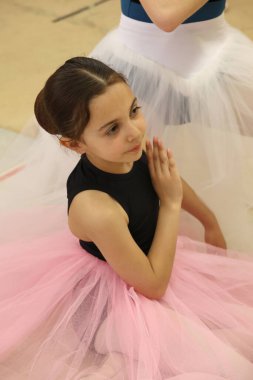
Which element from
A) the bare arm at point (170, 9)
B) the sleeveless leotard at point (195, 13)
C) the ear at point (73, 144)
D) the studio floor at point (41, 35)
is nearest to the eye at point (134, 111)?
the ear at point (73, 144)

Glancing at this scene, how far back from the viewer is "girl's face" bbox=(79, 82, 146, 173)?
0.76 metres

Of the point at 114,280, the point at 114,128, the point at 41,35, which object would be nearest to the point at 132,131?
the point at 114,128

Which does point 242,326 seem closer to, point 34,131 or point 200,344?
point 200,344

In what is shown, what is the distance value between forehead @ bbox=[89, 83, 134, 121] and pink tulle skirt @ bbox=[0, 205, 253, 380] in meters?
0.30

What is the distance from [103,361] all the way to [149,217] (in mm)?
266

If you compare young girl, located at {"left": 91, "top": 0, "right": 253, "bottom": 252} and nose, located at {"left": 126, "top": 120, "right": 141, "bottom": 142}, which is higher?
nose, located at {"left": 126, "top": 120, "right": 141, "bottom": 142}

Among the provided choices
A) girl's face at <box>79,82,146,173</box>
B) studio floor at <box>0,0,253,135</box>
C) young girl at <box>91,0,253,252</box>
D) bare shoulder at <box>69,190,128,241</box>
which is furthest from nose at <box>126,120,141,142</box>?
studio floor at <box>0,0,253,135</box>

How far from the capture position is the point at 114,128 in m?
0.78

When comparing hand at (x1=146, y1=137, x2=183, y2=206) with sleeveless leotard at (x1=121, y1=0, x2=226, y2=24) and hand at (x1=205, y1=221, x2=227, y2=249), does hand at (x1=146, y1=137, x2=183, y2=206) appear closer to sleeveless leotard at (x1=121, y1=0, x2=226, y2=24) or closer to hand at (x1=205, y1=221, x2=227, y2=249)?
hand at (x1=205, y1=221, x2=227, y2=249)

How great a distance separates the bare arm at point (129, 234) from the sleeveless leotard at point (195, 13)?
355 millimetres

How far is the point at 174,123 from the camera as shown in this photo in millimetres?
1173

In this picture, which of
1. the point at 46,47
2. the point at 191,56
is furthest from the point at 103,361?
the point at 46,47

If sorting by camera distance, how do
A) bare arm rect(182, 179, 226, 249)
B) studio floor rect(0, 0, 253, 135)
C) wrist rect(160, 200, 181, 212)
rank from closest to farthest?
1. wrist rect(160, 200, 181, 212)
2. bare arm rect(182, 179, 226, 249)
3. studio floor rect(0, 0, 253, 135)

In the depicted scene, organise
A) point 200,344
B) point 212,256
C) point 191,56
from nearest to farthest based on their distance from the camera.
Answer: point 200,344, point 212,256, point 191,56
